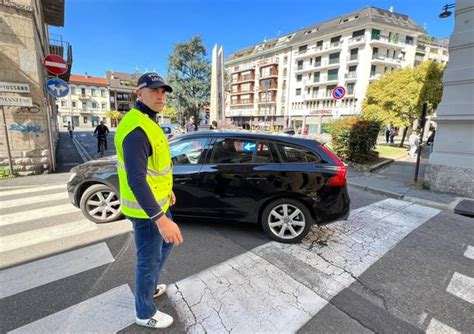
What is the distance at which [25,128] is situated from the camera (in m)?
7.09

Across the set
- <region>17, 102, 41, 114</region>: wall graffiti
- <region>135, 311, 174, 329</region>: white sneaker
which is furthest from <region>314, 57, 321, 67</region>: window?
A: <region>135, 311, 174, 329</region>: white sneaker

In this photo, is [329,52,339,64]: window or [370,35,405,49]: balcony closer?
[370,35,405,49]: balcony

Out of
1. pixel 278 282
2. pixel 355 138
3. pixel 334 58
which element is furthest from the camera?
pixel 334 58

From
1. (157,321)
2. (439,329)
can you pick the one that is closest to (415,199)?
(439,329)

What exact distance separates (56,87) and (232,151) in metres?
6.66

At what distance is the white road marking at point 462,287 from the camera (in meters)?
2.62

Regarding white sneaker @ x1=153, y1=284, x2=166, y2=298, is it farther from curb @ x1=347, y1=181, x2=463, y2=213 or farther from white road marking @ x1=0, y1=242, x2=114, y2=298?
curb @ x1=347, y1=181, x2=463, y2=213

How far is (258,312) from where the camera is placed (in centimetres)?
227

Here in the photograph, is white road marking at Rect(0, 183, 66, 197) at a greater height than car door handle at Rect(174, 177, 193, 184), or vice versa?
car door handle at Rect(174, 177, 193, 184)

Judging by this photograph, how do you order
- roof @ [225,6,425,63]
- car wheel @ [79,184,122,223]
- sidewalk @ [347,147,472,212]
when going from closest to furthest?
car wheel @ [79,184,122,223]
sidewalk @ [347,147,472,212]
roof @ [225,6,425,63]

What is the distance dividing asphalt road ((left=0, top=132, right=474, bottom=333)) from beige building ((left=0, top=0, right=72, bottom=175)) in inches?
148

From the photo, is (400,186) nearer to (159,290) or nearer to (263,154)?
(263,154)

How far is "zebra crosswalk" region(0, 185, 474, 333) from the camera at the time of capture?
2.13m

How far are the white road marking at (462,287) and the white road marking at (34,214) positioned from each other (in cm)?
575
